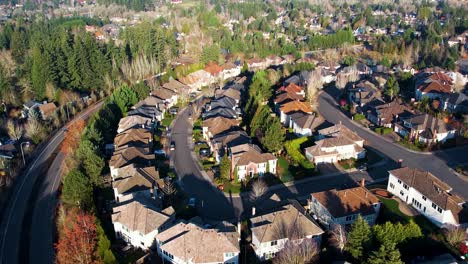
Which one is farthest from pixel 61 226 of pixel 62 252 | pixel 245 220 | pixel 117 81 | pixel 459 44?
pixel 459 44

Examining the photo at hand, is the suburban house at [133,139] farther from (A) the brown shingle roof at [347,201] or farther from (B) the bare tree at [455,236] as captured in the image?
(B) the bare tree at [455,236]

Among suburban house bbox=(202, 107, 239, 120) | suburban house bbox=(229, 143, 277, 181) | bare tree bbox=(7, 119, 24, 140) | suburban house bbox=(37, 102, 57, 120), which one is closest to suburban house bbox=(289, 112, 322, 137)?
suburban house bbox=(202, 107, 239, 120)

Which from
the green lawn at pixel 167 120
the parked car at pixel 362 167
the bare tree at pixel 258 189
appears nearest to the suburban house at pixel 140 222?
the bare tree at pixel 258 189

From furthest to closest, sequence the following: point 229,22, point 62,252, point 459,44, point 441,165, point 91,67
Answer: point 229,22
point 459,44
point 91,67
point 441,165
point 62,252

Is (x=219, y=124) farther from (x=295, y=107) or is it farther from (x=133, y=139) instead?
(x=295, y=107)

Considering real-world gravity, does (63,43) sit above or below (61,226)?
above

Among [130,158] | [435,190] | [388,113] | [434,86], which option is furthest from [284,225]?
[434,86]

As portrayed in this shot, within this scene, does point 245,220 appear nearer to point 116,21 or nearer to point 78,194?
point 78,194
